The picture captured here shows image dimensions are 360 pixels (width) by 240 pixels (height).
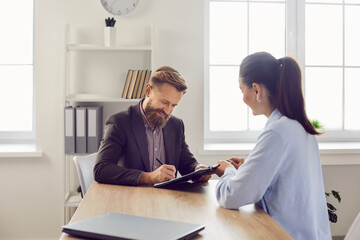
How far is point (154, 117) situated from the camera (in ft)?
8.00

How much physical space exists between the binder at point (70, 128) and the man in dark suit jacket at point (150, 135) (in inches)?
36.8

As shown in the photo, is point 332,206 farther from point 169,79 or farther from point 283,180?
point 283,180

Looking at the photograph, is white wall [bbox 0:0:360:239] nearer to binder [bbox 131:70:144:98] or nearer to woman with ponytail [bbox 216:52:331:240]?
binder [bbox 131:70:144:98]

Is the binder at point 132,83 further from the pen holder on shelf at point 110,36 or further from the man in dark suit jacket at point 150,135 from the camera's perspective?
the man in dark suit jacket at point 150,135

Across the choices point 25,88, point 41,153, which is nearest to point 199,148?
point 41,153

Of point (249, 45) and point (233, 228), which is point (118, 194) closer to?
point (233, 228)

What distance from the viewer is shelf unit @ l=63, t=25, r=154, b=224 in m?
3.33

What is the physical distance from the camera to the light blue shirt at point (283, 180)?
1.65 metres

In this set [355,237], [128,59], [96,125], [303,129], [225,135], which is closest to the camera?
[355,237]

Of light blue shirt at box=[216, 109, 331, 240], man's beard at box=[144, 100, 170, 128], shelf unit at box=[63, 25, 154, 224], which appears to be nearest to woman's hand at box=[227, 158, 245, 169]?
man's beard at box=[144, 100, 170, 128]

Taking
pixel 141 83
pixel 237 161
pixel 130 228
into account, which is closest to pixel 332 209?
pixel 237 161

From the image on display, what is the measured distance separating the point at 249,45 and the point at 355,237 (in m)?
2.70

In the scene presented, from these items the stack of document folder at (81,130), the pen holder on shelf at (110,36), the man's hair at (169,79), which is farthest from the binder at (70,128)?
the man's hair at (169,79)

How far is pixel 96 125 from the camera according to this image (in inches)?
129
